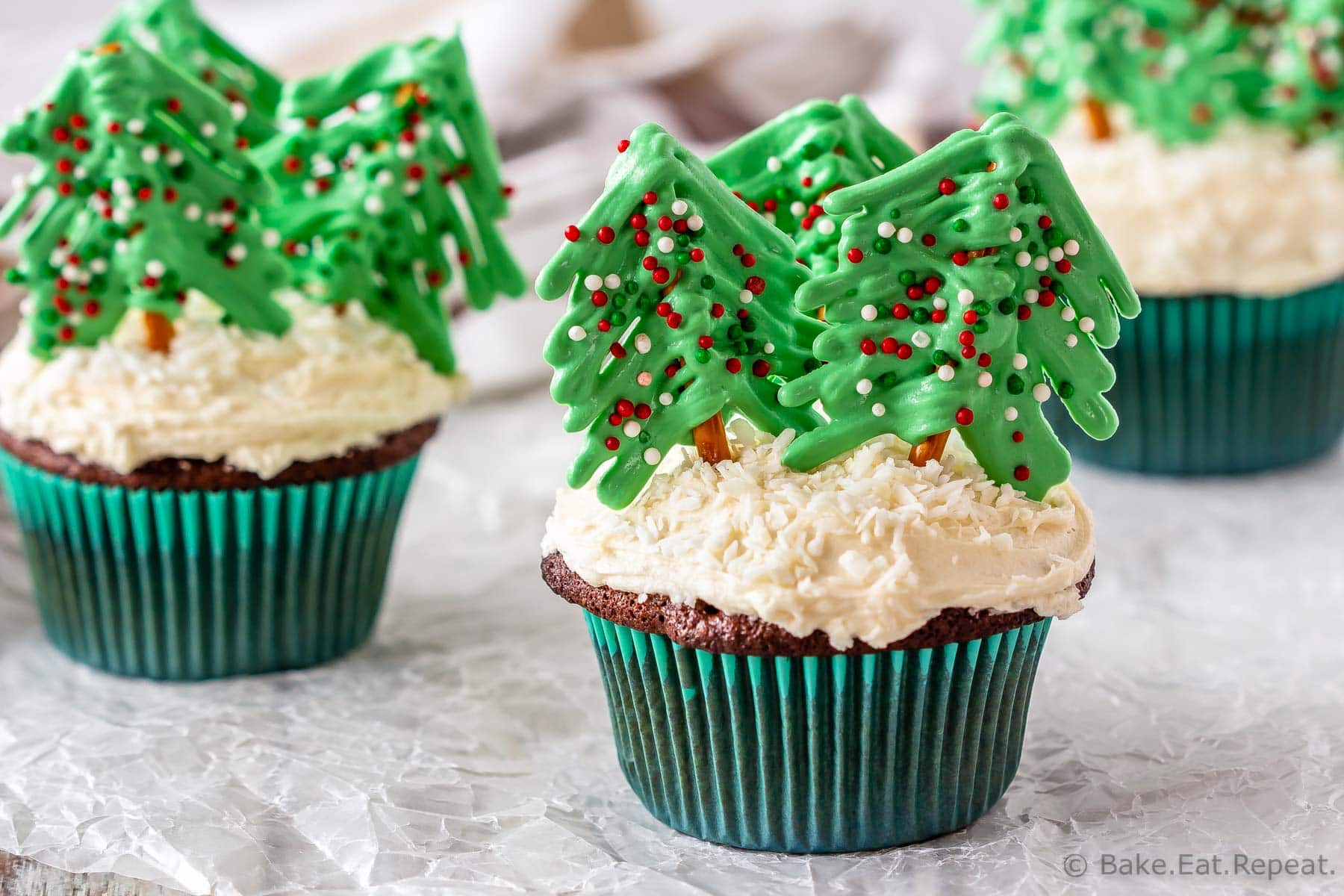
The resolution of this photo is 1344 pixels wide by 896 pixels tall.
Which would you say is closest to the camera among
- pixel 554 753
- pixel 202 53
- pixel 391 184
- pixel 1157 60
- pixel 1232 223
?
pixel 554 753

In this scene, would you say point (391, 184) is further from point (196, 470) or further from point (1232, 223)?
point (1232, 223)

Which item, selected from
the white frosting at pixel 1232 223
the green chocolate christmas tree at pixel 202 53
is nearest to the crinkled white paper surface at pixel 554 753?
the white frosting at pixel 1232 223

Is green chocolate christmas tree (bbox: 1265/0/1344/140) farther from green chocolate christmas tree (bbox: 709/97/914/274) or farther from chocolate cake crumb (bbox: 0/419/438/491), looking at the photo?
chocolate cake crumb (bbox: 0/419/438/491)

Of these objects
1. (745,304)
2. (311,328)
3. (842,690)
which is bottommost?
(842,690)

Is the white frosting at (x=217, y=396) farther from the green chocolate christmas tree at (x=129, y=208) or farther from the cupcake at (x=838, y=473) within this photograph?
the cupcake at (x=838, y=473)

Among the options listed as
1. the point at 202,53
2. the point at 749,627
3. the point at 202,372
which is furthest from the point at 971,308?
the point at 202,53

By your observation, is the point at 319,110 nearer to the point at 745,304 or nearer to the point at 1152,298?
the point at 745,304

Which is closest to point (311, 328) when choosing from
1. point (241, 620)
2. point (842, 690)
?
point (241, 620)
